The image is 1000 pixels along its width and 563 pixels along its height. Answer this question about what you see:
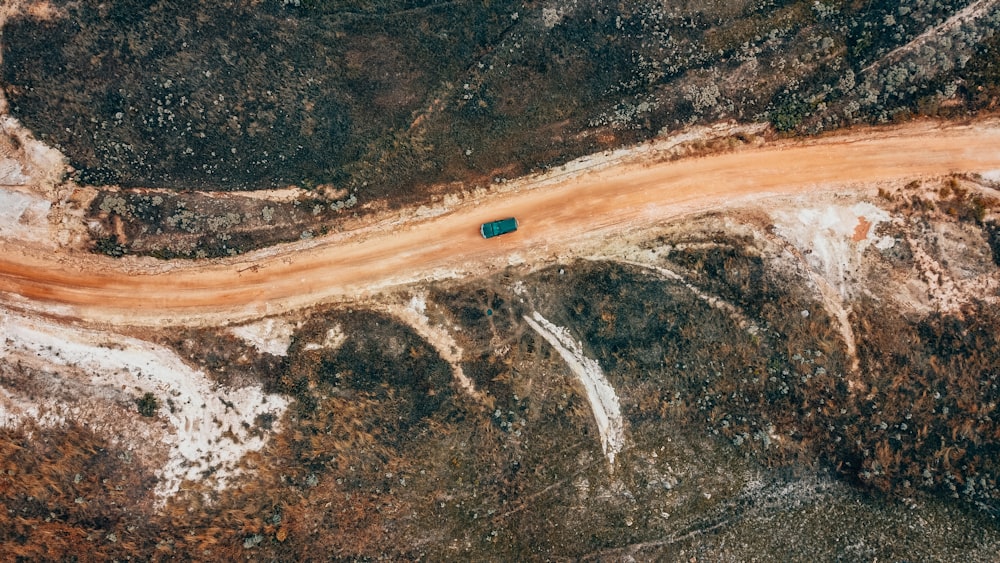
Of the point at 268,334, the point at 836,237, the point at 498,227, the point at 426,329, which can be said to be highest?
the point at 498,227

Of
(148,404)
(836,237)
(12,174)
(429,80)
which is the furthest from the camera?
(429,80)

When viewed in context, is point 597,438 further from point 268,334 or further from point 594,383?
point 268,334

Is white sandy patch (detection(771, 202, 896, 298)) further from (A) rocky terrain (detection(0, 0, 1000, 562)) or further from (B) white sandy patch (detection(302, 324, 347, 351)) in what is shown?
(B) white sandy patch (detection(302, 324, 347, 351))

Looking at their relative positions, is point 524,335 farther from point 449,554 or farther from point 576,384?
point 449,554

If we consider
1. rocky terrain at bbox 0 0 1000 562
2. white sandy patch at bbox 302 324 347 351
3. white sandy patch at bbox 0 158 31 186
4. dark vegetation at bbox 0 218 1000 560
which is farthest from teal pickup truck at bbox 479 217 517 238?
white sandy patch at bbox 0 158 31 186

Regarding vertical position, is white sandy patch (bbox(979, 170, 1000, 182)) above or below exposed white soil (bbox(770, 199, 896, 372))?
above

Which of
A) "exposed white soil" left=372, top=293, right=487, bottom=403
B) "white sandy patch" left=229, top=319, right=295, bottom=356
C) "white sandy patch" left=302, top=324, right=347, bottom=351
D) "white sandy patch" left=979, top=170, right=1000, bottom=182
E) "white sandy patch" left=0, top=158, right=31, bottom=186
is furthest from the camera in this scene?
"exposed white soil" left=372, top=293, right=487, bottom=403

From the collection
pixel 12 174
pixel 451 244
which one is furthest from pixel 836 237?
pixel 12 174
